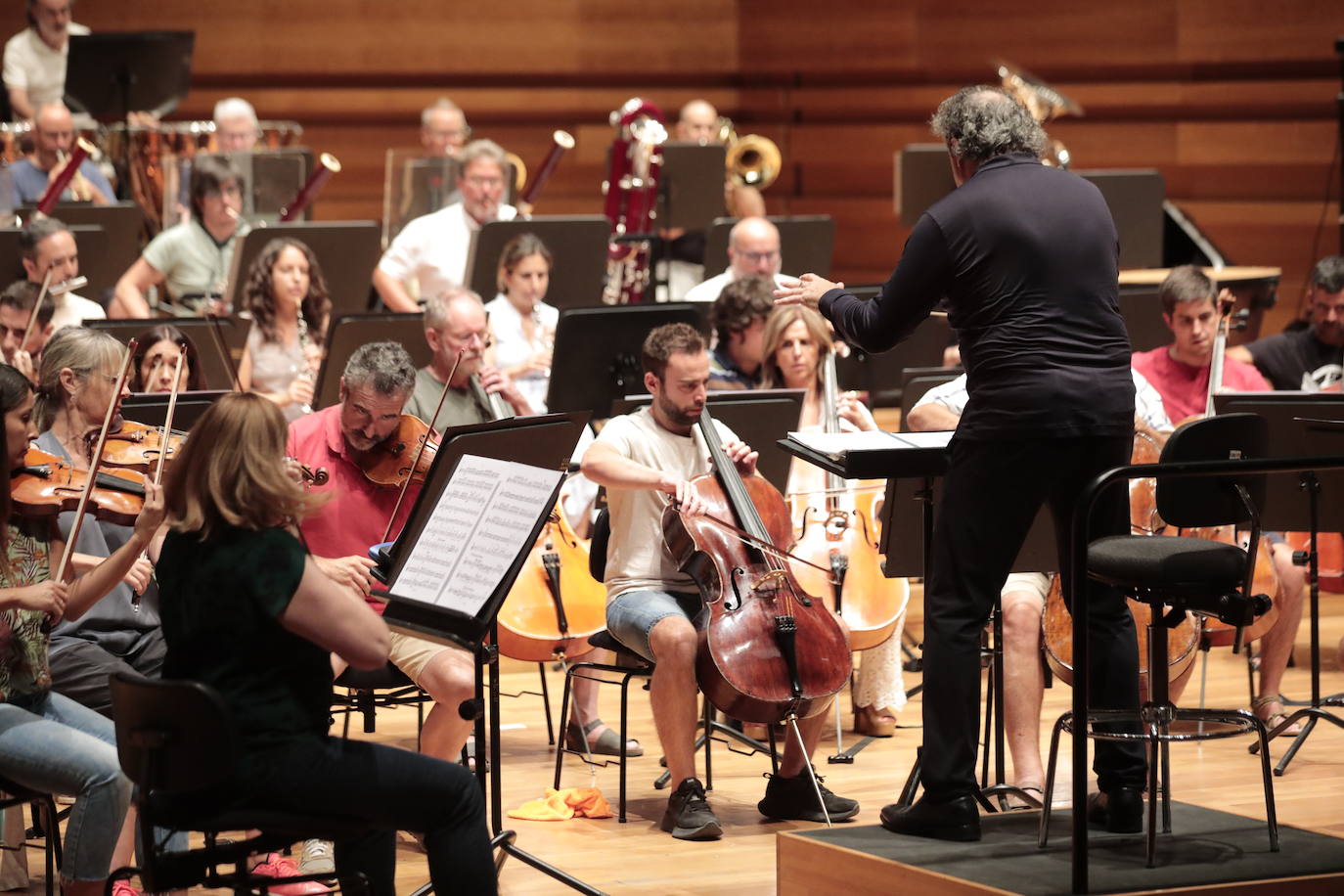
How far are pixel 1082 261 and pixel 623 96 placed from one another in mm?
7705

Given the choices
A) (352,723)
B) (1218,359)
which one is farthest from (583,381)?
(1218,359)

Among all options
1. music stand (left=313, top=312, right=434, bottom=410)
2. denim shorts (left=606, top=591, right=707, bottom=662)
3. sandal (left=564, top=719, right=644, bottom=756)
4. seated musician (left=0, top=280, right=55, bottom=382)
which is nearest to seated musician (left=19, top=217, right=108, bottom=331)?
seated musician (left=0, top=280, right=55, bottom=382)

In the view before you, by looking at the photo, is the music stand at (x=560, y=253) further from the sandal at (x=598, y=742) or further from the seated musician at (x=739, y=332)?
the sandal at (x=598, y=742)

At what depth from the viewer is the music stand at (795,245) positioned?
21.8ft

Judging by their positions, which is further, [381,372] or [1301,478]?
[1301,478]

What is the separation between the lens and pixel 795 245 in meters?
6.68

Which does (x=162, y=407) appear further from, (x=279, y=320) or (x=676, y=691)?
(x=279, y=320)

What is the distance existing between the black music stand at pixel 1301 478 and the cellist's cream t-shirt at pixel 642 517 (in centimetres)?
129

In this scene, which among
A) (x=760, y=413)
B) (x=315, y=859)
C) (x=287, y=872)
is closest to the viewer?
(x=287, y=872)

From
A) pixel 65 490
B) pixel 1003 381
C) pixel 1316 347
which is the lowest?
pixel 65 490

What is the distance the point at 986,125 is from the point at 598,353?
2.12 metres

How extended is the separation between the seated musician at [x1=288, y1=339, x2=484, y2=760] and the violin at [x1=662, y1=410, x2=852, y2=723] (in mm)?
521

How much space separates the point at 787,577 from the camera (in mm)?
3900

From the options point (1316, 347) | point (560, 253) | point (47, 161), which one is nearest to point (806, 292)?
point (1316, 347)
